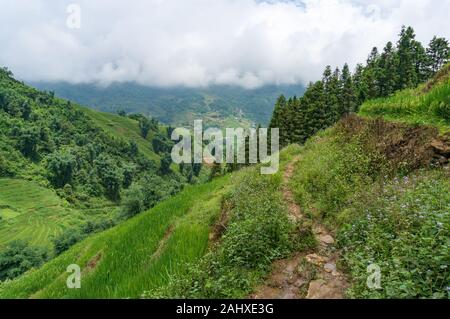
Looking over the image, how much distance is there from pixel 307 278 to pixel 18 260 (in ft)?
241

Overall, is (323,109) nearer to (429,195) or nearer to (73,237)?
(429,195)

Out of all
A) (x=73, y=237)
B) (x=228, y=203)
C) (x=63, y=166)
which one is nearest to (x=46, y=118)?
(x=63, y=166)

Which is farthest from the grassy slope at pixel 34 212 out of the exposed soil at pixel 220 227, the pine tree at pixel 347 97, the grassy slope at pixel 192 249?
the exposed soil at pixel 220 227

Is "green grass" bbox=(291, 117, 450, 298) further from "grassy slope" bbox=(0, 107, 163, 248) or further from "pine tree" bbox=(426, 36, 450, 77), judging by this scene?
"grassy slope" bbox=(0, 107, 163, 248)

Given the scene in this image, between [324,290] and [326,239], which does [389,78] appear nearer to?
[326,239]

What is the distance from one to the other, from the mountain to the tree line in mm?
32968

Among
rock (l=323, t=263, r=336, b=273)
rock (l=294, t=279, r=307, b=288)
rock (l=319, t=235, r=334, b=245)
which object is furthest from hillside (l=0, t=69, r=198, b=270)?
rock (l=294, t=279, r=307, b=288)

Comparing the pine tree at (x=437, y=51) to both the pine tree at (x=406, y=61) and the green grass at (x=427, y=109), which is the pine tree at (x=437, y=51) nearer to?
the pine tree at (x=406, y=61)

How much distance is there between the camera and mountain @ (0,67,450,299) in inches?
212

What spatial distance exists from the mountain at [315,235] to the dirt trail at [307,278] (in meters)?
0.02

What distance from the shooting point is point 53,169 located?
144m

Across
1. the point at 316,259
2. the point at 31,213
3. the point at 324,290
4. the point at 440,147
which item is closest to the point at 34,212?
the point at 31,213

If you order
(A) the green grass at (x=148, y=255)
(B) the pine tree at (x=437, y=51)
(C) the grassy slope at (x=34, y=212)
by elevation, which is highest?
(B) the pine tree at (x=437, y=51)

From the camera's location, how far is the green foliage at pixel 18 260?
6069 centimetres
